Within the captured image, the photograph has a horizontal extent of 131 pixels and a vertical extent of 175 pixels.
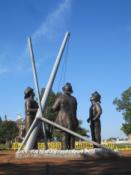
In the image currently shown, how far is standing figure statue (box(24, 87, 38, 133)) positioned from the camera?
54.4 ft

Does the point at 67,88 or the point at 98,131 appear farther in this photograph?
the point at 98,131

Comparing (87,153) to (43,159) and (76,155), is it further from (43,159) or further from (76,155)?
(43,159)

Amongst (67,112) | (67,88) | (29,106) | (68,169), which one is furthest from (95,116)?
(68,169)

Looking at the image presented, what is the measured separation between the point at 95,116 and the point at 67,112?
1.26 m

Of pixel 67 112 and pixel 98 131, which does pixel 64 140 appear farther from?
pixel 98 131

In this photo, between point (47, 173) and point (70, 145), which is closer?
point (47, 173)

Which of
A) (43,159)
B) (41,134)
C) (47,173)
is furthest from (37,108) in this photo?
(47,173)

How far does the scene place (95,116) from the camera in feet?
54.4

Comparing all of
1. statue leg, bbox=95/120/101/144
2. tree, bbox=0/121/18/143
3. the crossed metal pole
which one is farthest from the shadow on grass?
tree, bbox=0/121/18/143

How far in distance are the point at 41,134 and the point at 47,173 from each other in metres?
6.30

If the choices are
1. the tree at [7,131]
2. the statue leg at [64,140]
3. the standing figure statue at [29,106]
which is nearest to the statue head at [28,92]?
the standing figure statue at [29,106]

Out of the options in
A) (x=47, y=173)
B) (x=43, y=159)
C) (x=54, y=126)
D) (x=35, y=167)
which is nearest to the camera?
(x=47, y=173)

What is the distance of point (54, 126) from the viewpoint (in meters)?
15.5

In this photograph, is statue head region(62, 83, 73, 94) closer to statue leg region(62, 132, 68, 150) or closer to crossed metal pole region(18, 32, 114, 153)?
crossed metal pole region(18, 32, 114, 153)
